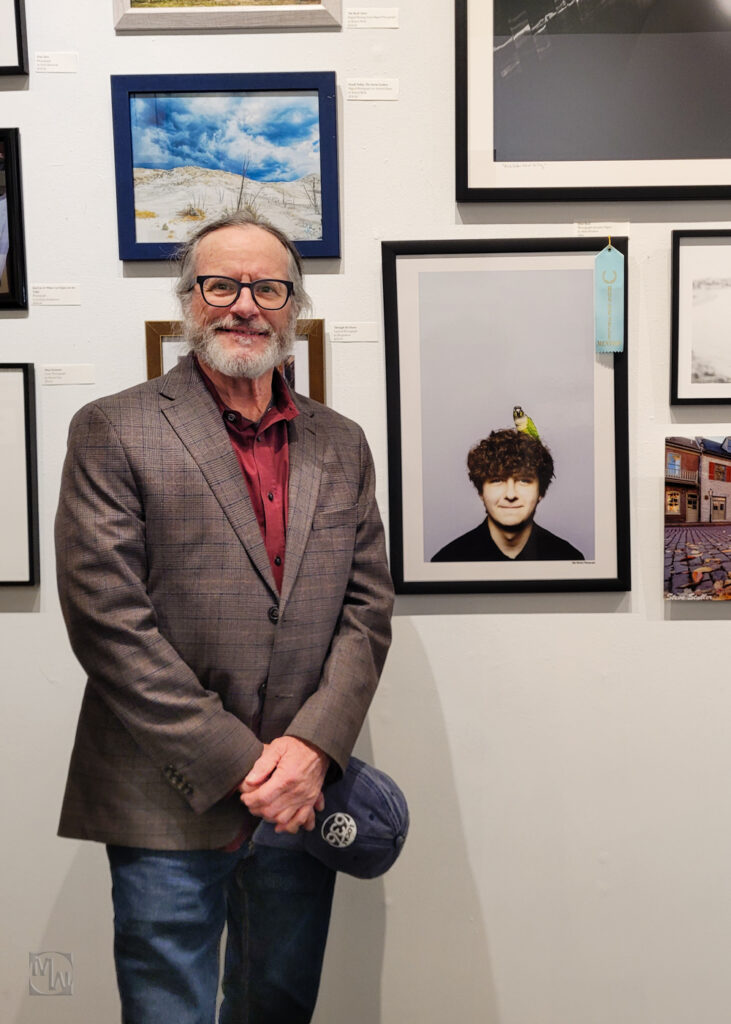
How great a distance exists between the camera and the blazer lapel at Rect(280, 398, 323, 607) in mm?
1271

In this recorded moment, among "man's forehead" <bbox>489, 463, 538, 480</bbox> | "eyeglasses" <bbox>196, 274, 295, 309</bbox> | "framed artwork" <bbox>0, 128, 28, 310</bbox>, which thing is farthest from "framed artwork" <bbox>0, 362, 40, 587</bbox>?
"man's forehead" <bbox>489, 463, 538, 480</bbox>

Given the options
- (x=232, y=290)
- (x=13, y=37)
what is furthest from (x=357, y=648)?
(x=13, y=37)

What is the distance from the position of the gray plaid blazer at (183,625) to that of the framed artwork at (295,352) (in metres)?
Answer: 0.36

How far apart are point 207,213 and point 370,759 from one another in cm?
114

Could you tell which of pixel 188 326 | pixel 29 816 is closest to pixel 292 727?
pixel 188 326

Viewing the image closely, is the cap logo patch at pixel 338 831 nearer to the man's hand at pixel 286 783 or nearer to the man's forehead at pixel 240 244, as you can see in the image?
the man's hand at pixel 286 783

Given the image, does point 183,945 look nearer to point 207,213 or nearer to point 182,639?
point 182,639

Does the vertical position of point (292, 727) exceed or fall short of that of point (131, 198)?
it falls short

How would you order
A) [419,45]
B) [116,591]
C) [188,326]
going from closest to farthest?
[116,591]
[188,326]
[419,45]

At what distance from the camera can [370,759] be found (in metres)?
1.73

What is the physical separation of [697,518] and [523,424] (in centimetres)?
40

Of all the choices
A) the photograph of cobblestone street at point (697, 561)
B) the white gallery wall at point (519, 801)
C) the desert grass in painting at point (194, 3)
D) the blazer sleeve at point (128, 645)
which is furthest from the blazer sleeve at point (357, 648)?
the desert grass in painting at point (194, 3)

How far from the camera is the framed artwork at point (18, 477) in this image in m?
1.67

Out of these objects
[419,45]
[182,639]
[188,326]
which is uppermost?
[419,45]
